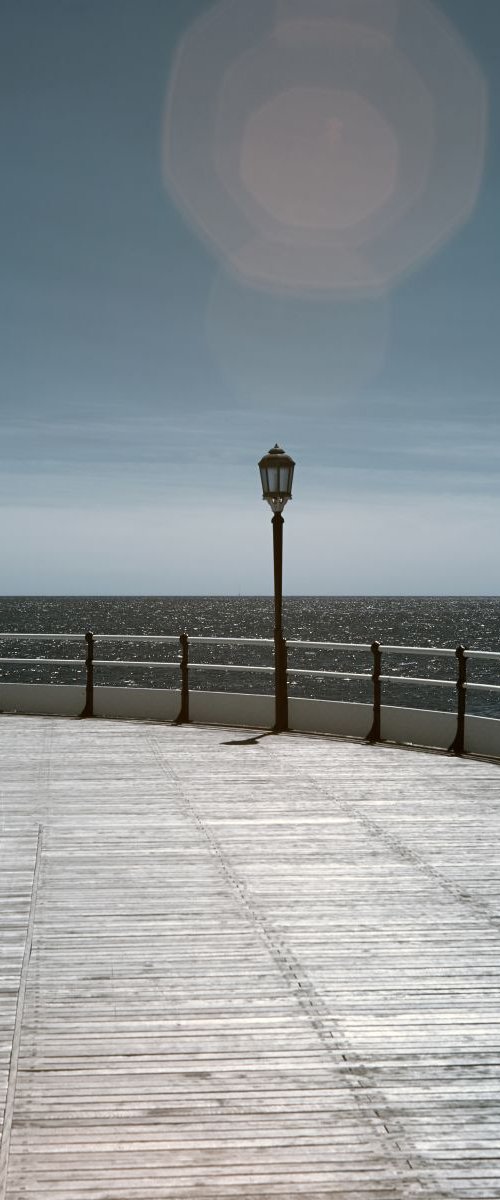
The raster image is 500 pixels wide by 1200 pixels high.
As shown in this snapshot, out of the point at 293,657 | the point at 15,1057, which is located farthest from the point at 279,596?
the point at 293,657

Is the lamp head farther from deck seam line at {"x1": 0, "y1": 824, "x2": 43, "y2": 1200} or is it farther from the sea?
the sea

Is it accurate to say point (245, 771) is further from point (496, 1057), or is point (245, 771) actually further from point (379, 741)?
point (496, 1057)

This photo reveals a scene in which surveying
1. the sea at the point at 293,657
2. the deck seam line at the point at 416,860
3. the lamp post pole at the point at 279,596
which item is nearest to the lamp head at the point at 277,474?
the lamp post pole at the point at 279,596

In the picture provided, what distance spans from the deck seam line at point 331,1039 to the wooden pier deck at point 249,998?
1 centimetres

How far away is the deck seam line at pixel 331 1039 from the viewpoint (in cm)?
341

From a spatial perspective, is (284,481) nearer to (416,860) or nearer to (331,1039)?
(416,860)

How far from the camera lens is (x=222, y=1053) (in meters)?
4.16

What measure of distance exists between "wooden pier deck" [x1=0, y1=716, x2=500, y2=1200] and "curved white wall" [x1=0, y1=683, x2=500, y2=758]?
9.12ft

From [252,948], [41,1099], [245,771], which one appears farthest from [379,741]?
[41,1099]

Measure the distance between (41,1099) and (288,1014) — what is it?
1.19 m

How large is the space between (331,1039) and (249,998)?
0.55 m

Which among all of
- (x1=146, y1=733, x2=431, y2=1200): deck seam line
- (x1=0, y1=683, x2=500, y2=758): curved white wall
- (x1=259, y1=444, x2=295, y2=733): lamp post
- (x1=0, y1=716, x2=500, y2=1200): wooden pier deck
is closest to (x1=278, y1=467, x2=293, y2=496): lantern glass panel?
(x1=259, y1=444, x2=295, y2=733): lamp post

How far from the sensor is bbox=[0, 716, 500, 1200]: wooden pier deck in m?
3.44

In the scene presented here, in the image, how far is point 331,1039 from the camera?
430 centimetres
